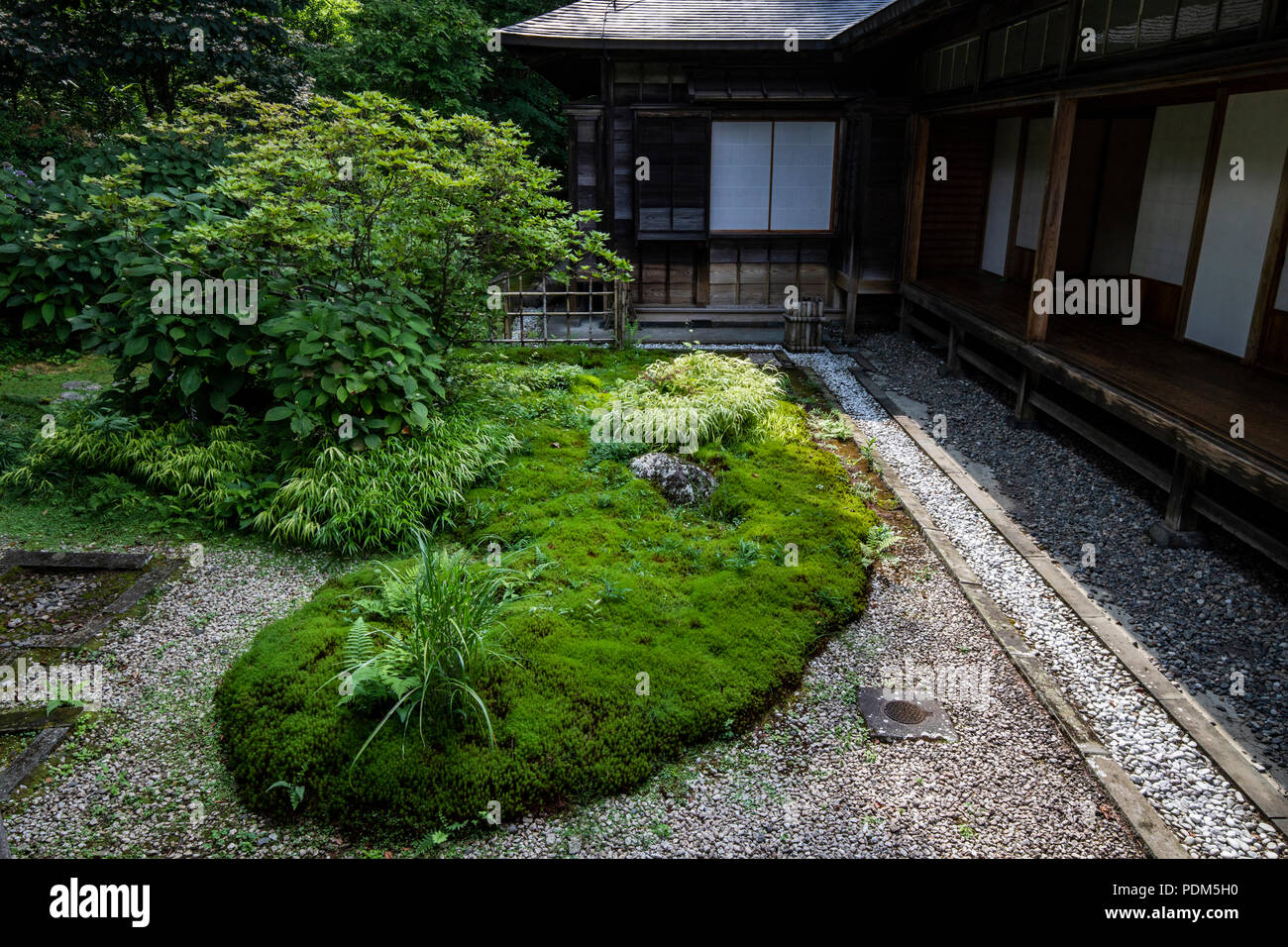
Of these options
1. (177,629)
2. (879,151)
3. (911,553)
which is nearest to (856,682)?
(911,553)

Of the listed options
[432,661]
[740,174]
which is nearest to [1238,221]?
[740,174]

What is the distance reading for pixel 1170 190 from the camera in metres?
9.70

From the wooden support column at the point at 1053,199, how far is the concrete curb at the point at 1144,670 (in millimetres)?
1933

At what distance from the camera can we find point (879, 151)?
43.9 feet

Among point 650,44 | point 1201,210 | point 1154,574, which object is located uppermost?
point 650,44

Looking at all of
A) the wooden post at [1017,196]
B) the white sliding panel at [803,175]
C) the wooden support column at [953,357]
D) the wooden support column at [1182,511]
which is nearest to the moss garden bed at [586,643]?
the wooden support column at [1182,511]

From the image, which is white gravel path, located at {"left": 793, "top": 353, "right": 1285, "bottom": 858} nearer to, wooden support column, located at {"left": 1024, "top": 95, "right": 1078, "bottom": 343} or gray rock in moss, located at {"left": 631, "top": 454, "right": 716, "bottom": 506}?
gray rock in moss, located at {"left": 631, "top": 454, "right": 716, "bottom": 506}

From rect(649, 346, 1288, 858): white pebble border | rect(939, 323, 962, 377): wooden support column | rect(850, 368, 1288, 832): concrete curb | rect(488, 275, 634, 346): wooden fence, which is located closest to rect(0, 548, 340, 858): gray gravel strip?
rect(649, 346, 1288, 858): white pebble border

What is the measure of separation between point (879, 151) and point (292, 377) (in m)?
10.1

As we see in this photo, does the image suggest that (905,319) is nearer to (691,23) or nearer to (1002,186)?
(1002,186)

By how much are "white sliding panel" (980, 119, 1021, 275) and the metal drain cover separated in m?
10.1

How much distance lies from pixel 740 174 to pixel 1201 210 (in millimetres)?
6801

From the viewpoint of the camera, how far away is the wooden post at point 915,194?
12953 mm

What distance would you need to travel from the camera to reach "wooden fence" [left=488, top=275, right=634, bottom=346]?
38.0ft
